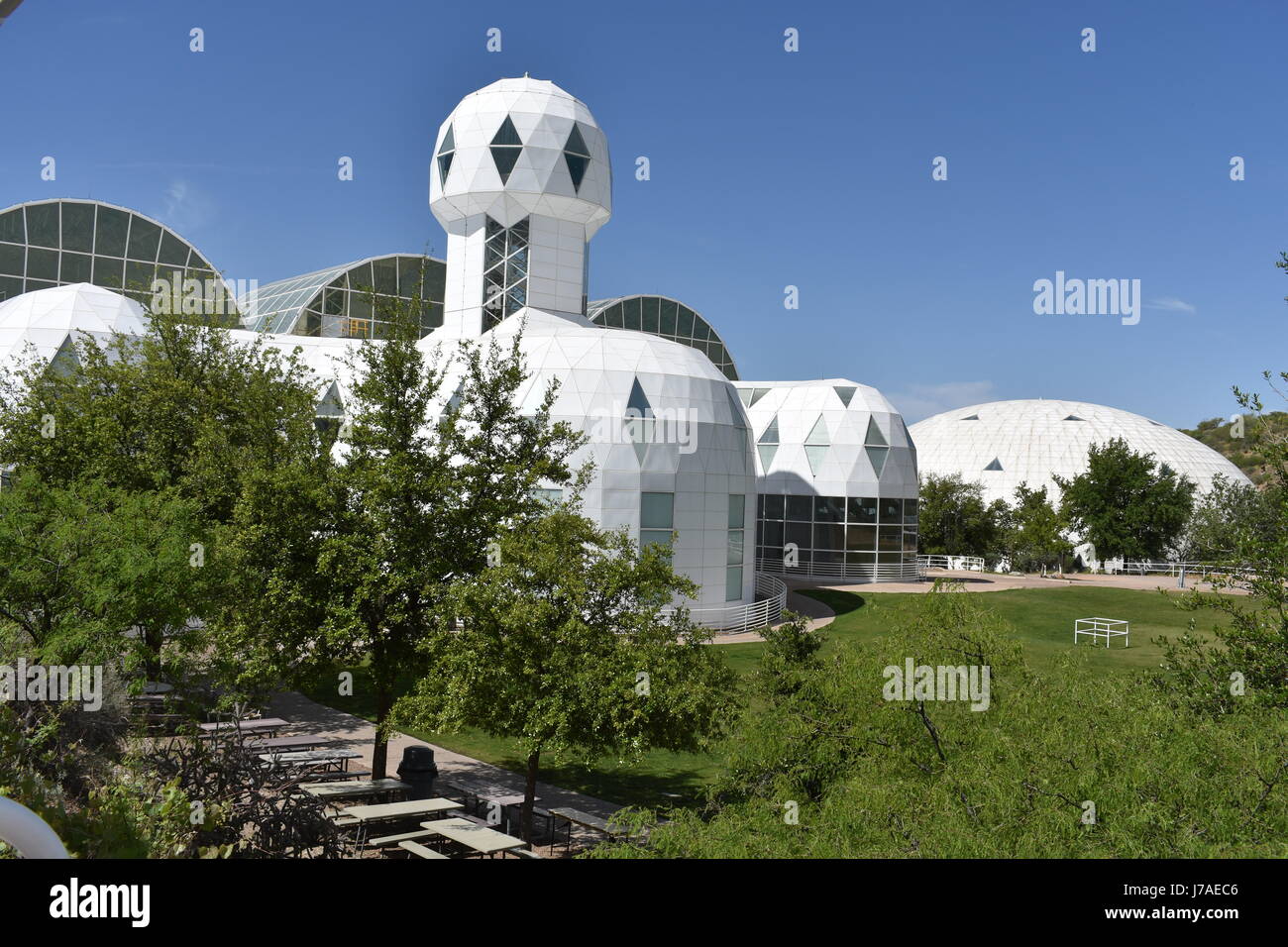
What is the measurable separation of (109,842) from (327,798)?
270 inches

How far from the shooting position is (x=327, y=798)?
12281mm

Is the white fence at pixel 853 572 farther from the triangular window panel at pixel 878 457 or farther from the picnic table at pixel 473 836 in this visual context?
the picnic table at pixel 473 836

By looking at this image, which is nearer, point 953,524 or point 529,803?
point 529,803

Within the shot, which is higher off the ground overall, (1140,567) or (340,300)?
(340,300)

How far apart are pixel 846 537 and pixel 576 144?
23020 mm

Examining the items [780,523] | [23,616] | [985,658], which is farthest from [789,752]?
[780,523]

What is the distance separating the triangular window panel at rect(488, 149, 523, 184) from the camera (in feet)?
117

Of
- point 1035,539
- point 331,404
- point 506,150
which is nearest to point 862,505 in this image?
point 1035,539

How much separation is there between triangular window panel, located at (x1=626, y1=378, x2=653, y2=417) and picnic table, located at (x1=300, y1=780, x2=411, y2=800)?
17114mm

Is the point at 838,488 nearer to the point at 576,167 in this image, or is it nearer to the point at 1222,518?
the point at 576,167

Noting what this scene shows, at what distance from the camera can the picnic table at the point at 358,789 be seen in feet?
40.9

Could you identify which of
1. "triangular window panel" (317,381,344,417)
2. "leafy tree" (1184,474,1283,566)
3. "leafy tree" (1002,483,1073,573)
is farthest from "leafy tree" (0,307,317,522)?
"leafy tree" (1002,483,1073,573)

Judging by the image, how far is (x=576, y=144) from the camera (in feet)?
120

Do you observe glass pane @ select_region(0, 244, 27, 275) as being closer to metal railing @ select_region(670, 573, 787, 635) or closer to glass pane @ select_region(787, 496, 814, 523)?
metal railing @ select_region(670, 573, 787, 635)
